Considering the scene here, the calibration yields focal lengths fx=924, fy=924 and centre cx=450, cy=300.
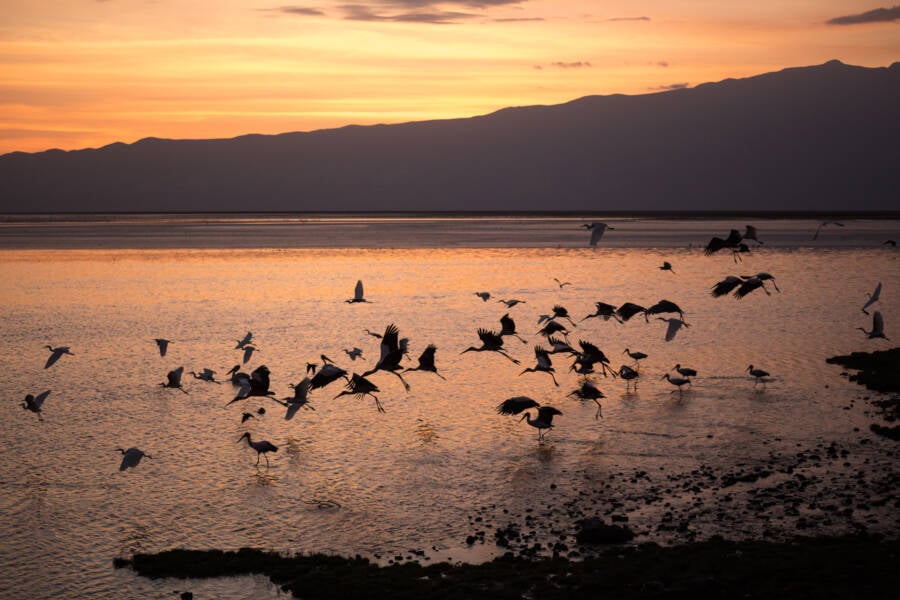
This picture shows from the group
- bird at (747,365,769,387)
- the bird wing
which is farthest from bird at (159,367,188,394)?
bird at (747,365,769,387)

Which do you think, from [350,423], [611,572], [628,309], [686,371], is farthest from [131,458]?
[686,371]

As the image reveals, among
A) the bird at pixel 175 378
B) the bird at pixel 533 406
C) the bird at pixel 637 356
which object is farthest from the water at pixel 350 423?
the bird at pixel 637 356

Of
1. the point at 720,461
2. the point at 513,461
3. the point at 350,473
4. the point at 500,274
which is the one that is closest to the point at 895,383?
the point at 720,461

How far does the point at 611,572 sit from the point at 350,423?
34.1ft

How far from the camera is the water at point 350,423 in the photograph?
1465 cm

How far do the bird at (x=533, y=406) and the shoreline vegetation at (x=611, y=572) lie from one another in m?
5.02

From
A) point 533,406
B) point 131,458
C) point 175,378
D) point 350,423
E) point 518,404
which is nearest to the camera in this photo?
point 131,458

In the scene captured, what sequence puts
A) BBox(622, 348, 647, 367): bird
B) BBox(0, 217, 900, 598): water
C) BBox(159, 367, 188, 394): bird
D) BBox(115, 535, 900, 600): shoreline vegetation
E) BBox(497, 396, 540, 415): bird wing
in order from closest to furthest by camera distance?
BBox(115, 535, 900, 600): shoreline vegetation → BBox(0, 217, 900, 598): water → BBox(497, 396, 540, 415): bird wing → BBox(159, 367, 188, 394): bird → BBox(622, 348, 647, 367): bird

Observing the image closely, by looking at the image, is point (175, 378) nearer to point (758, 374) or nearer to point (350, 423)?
point (350, 423)

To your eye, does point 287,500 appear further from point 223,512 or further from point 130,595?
point 130,595

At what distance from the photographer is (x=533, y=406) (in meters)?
18.3

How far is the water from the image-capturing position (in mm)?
14648

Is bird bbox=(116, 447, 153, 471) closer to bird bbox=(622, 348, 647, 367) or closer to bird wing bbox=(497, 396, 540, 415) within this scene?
bird wing bbox=(497, 396, 540, 415)

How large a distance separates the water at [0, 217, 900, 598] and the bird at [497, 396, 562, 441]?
47 cm
